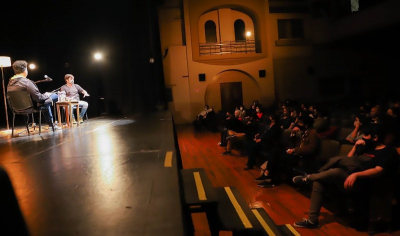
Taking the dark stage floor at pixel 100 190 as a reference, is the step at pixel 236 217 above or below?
below

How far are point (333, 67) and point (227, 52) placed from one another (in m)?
4.90

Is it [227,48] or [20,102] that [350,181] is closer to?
[20,102]

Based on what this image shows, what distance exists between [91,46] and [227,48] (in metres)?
6.69

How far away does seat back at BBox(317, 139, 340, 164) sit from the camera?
3922 millimetres

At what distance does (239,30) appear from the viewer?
46.2 feet

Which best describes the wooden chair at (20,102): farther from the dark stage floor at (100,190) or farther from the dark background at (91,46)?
the dark background at (91,46)

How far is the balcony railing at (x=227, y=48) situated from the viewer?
13609 mm

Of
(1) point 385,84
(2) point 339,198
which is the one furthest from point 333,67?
(2) point 339,198

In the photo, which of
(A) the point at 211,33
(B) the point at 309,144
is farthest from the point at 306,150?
(A) the point at 211,33

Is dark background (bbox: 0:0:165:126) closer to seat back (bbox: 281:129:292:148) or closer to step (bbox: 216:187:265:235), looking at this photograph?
seat back (bbox: 281:129:292:148)

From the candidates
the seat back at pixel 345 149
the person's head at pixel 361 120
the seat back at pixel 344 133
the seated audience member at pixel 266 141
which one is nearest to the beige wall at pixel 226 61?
the seated audience member at pixel 266 141

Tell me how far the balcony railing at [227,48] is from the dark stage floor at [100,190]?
11345mm

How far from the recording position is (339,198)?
132 inches

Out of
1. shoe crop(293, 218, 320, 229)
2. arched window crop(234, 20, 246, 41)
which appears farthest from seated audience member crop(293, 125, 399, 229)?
arched window crop(234, 20, 246, 41)
